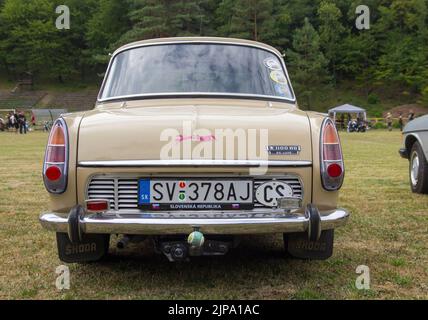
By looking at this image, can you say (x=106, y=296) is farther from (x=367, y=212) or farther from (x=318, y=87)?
(x=318, y=87)

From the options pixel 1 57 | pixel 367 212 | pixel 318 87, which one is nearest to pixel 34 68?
pixel 1 57

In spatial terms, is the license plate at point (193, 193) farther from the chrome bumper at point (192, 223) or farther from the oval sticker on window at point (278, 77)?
the oval sticker on window at point (278, 77)

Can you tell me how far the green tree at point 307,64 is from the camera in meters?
58.1

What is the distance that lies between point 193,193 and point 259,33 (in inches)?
2303

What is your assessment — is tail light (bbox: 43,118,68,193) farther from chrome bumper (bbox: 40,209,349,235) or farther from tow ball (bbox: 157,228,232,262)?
tow ball (bbox: 157,228,232,262)

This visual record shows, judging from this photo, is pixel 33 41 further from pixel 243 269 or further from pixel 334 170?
pixel 334 170

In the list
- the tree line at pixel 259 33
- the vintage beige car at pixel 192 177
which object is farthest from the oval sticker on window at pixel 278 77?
the tree line at pixel 259 33

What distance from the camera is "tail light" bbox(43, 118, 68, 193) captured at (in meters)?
3.20

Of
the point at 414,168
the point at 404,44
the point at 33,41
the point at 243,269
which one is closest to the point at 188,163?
the point at 243,269

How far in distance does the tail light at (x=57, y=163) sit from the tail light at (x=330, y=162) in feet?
5.09

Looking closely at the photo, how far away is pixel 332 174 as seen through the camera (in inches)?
128

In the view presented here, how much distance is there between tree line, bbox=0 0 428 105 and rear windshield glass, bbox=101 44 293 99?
2056 inches

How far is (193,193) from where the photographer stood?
3.14 meters

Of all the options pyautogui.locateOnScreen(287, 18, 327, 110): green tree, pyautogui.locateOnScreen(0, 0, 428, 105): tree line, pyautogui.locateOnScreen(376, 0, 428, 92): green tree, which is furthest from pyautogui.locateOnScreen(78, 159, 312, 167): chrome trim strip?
pyautogui.locateOnScreen(376, 0, 428, 92): green tree
